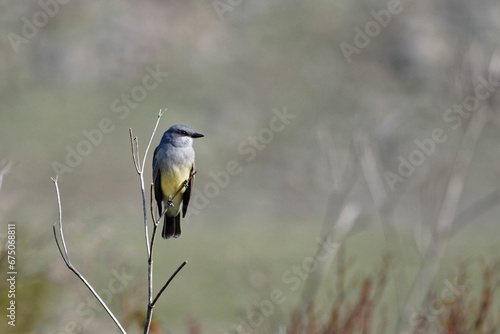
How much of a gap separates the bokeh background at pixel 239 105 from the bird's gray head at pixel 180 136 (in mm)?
22164

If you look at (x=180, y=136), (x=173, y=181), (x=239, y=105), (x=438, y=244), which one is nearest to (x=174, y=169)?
(x=173, y=181)

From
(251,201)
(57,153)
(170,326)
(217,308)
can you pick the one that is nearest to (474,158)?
(251,201)

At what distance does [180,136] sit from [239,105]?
41.8 meters

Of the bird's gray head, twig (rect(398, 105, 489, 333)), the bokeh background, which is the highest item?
the bokeh background

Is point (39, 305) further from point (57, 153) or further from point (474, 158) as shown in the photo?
point (474, 158)

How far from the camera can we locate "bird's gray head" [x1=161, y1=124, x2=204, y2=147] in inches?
229

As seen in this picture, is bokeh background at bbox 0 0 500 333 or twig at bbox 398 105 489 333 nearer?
twig at bbox 398 105 489 333

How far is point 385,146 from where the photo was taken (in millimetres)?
44562

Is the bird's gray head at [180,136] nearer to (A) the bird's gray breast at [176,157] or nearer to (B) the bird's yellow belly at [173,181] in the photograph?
(A) the bird's gray breast at [176,157]

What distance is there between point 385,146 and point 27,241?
119ft

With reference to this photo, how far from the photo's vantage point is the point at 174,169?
6.10 meters

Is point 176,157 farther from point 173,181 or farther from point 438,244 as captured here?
point 438,244

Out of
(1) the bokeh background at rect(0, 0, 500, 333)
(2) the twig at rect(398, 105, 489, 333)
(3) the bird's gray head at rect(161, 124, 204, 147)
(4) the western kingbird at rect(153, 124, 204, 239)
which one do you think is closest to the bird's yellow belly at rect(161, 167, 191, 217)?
(4) the western kingbird at rect(153, 124, 204, 239)

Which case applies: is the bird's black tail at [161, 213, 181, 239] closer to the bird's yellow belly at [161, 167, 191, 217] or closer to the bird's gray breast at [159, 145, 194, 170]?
the bird's yellow belly at [161, 167, 191, 217]
